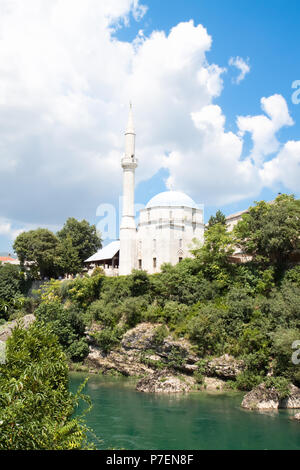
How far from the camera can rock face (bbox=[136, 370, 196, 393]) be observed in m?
24.5

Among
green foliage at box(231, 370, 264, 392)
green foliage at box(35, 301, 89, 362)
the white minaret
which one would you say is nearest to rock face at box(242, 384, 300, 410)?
green foliage at box(231, 370, 264, 392)

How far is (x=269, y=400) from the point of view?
67.4 feet

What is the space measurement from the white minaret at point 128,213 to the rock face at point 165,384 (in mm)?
14126

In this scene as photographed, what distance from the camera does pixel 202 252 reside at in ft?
103

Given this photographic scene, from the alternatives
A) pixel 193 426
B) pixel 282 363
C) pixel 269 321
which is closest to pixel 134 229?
pixel 269 321

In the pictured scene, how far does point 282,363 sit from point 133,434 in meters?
10.0

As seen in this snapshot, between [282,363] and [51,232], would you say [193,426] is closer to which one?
[282,363]

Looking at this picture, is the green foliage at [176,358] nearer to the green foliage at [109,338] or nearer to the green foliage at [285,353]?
the green foliage at [109,338]

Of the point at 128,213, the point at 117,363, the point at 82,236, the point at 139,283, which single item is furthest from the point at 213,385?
the point at 82,236

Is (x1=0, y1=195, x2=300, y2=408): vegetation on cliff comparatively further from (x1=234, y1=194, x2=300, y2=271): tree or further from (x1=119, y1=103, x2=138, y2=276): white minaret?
(x1=119, y1=103, x2=138, y2=276): white minaret

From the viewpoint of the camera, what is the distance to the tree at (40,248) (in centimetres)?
4297

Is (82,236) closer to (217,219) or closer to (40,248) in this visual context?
(40,248)

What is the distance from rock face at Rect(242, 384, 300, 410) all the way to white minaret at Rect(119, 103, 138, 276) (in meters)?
19.4

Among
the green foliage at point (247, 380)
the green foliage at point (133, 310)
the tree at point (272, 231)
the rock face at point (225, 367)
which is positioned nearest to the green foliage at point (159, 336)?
the green foliage at point (133, 310)
